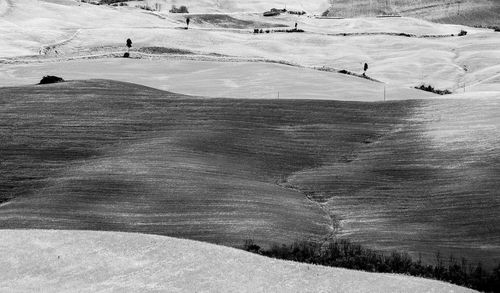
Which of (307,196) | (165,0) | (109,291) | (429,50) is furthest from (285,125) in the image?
(165,0)

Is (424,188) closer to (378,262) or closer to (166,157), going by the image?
(378,262)

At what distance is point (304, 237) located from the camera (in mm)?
27922

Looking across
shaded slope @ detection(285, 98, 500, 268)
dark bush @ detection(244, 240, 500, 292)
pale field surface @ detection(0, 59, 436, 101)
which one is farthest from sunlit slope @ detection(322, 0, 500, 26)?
dark bush @ detection(244, 240, 500, 292)

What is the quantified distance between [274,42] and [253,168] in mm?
70183

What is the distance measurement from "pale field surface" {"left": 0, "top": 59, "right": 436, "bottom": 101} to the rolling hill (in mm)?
9612

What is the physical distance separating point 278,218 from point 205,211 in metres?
2.10

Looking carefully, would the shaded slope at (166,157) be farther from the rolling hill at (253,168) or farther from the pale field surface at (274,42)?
the pale field surface at (274,42)

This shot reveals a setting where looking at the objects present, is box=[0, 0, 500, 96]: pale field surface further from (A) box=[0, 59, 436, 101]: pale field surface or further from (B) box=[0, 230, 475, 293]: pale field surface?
(B) box=[0, 230, 475, 293]: pale field surface

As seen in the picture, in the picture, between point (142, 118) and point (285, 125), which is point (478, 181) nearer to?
point (285, 125)

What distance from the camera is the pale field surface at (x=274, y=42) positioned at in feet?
282

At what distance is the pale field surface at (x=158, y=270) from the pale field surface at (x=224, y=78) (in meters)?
30.1

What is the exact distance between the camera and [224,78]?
6625 centimetres

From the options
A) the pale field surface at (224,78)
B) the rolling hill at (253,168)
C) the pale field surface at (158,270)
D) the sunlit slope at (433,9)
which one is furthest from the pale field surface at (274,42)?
the pale field surface at (158,270)

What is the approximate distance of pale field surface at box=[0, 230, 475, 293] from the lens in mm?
23156
